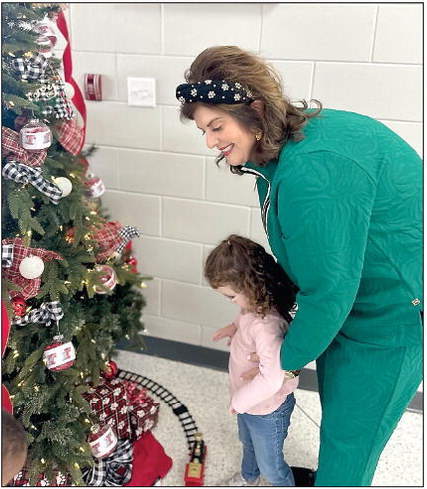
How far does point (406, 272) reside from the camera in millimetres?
1152

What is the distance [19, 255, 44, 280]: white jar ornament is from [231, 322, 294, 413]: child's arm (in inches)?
24.1

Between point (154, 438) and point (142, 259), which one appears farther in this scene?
point (142, 259)

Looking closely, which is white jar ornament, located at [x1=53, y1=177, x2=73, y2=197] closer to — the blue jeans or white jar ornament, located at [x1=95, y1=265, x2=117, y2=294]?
white jar ornament, located at [x1=95, y1=265, x2=117, y2=294]

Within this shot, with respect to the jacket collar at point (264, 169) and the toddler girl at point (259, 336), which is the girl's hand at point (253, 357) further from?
the jacket collar at point (264, 169)

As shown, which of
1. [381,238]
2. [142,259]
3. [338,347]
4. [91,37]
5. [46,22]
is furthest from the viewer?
[142,259]

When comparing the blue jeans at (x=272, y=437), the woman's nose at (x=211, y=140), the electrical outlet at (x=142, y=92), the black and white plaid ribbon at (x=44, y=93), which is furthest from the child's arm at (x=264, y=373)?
the electrical outlet at (x=142, y=92)

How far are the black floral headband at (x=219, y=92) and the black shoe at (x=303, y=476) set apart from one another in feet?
4.11

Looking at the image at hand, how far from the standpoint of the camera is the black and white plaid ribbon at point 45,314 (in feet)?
4.86

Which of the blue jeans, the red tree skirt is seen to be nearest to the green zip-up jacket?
the blue jeans

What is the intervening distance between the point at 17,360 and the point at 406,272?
1116 millimetres

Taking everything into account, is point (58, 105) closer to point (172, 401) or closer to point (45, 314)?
point (45, 314)

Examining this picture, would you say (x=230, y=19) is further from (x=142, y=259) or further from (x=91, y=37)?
(x=142, y=259)

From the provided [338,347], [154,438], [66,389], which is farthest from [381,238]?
[154,438]

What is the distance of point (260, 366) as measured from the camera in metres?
1.35
